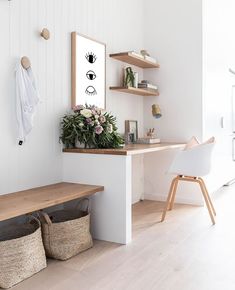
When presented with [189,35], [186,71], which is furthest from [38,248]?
[189,35]

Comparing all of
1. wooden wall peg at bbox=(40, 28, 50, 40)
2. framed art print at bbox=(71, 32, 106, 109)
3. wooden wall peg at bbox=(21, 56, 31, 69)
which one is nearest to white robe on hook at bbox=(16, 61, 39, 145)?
wooden wall peg at bbox=(21, 56, 31, 69)

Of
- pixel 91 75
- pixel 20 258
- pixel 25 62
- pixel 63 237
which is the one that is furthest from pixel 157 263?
pixel 91 75

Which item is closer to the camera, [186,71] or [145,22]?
[186,71]

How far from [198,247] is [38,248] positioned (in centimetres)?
118

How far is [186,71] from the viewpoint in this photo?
13.0ft

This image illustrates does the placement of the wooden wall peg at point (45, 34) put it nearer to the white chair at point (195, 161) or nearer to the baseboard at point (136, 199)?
the white chair at point (195, 161)

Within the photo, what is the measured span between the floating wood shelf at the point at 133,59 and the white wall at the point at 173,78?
7.0 inches

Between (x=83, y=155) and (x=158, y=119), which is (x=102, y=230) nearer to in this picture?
(x=83, y=155)

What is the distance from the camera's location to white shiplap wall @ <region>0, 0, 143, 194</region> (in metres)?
2.34

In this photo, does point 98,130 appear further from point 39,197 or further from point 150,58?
point 150,58

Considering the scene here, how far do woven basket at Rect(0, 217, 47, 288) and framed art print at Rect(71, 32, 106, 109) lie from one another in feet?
4.27

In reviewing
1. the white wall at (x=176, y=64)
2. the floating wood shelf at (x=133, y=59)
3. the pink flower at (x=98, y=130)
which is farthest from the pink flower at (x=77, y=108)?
the white wall at (x=176, y=64)

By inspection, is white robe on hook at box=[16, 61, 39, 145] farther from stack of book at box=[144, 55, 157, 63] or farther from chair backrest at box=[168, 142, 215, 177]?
stack of book at box=[144, 55, 157, 63]

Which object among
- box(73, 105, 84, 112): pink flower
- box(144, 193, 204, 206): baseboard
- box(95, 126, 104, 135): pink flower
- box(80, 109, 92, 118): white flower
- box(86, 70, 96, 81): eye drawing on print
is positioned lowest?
box(144, 193, 204, 206): baseboard
